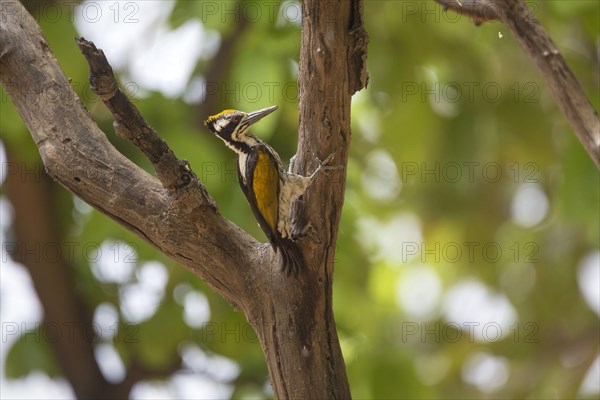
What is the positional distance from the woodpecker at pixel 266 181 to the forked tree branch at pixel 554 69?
4.46 feet

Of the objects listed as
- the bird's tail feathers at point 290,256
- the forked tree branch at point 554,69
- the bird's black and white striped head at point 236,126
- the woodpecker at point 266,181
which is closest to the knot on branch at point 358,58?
the woodpecker at point 266,181

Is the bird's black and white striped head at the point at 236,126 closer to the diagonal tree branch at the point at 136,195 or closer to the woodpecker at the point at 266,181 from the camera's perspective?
the woodpecker at the point at 266,181

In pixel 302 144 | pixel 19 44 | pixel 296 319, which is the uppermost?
pixel 19 44

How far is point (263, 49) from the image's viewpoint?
6090 mm

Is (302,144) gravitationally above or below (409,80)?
below

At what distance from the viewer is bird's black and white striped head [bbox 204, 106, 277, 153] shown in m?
5.05

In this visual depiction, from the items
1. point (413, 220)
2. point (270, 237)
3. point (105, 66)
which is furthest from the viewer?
point (413, 220)

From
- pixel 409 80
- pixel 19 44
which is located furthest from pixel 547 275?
pixel 19 44

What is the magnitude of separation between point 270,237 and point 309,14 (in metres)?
0.99

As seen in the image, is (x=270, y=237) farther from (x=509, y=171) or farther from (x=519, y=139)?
(x=509, y=171)

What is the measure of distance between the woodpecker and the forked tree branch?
1.36 m

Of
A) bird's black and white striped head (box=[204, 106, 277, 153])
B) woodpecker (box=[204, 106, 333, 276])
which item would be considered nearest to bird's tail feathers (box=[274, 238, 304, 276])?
woodpecker (box=[204, 106, 333, 276])

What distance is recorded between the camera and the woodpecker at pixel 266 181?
4.01 meters

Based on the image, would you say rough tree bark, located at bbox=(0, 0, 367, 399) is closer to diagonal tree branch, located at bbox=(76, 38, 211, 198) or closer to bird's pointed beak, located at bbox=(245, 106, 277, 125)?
diagonal tree branch, located at bbox=(76, 38, 211, 198)
